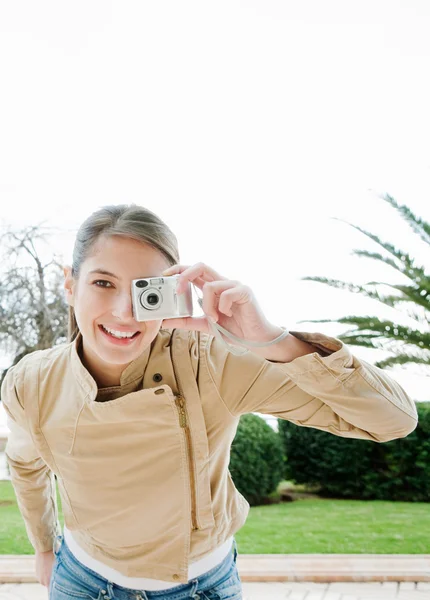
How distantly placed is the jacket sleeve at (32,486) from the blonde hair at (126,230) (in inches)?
14.5

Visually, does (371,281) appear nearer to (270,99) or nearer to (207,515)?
(270,99)

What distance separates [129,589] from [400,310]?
3113mm

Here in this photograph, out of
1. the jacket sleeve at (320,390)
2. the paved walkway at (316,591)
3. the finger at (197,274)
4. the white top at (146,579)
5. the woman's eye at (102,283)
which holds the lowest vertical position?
the paved walkway at (316,591)

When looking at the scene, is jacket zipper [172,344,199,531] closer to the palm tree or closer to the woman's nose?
the woman's nose

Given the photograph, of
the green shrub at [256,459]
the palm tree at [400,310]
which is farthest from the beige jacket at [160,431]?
the green shrub at [256,459]

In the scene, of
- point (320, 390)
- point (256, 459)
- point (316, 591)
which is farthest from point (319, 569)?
point (320, 390)

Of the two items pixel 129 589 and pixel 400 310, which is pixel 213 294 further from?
pixel 400 310

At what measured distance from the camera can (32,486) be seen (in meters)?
1.42

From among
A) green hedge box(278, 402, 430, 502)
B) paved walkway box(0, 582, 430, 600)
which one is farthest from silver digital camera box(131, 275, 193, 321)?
green hedge box(278, 402, 430, 502)

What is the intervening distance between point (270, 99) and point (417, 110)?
910 millimetres

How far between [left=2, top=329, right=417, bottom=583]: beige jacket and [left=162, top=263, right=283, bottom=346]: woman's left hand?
0.05 metres

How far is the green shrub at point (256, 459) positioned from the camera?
13.8 ft

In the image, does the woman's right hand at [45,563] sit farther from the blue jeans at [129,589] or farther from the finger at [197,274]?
the finger at [197,274]

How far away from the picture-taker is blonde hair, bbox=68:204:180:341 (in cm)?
117
